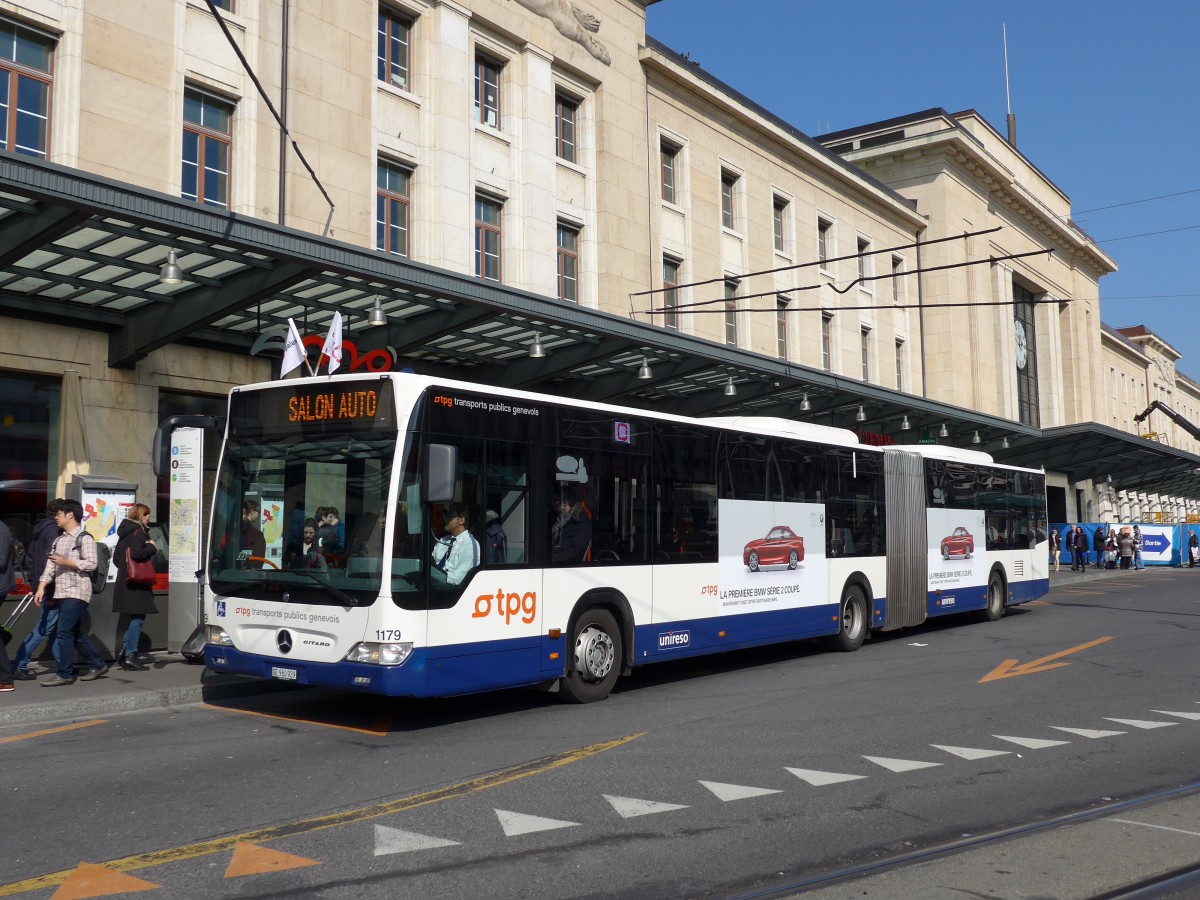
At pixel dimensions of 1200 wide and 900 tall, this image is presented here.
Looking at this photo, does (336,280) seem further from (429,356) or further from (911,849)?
(911,849)

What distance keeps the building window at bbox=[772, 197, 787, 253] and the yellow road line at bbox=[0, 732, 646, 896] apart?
27.8m

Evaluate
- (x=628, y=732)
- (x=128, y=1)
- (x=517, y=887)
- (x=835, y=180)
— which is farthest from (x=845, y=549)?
(x=835, y=180)

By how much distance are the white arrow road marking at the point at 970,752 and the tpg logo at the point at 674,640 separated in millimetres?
3797

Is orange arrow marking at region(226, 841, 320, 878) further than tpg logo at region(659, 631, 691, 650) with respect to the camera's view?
No

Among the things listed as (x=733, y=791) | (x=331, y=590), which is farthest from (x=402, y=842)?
(x=331, y=590)

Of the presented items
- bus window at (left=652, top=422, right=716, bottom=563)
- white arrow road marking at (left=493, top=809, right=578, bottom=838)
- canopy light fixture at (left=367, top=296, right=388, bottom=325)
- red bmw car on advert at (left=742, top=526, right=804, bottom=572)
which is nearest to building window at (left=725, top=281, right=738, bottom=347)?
canopy light fixture at (left=367, top=296, right=388, bottom=325)

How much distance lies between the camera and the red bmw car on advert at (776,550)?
43.8 ft

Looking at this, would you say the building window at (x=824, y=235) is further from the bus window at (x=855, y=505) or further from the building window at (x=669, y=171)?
the bus window at (x=855, y=505)

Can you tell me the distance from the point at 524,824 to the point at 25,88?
44.4 feet

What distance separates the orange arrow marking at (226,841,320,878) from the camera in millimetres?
5238

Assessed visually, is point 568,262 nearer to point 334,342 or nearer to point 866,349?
point 334,342

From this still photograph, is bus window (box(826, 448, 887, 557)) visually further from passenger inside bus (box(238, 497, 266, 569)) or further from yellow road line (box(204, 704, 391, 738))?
passenger inside bus (box(238, 497, 266, 569))

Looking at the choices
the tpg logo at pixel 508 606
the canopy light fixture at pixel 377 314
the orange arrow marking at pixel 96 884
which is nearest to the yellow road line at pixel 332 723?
the tpg logo at pixel 508 606

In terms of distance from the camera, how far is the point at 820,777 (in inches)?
288
